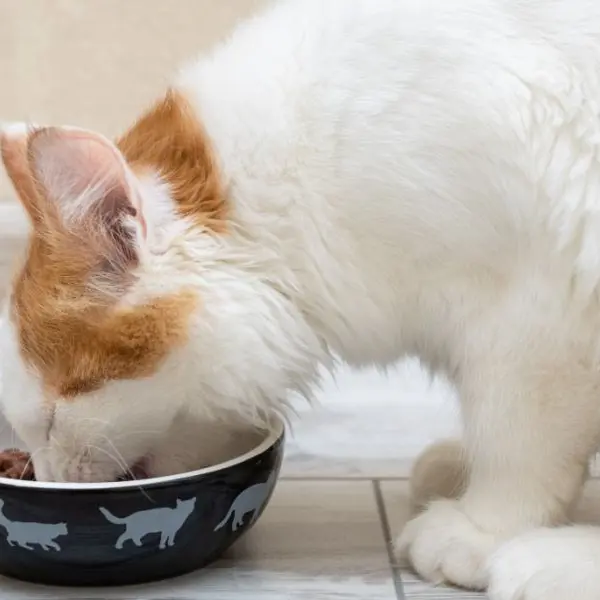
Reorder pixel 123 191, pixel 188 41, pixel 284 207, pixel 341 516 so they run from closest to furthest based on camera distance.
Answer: pixel 123 191
pixel 284 207
pixel 341 516
pixel 188 41

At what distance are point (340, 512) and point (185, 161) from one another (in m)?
0.49

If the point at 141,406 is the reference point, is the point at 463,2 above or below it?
above

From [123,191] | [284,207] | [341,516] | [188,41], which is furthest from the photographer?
[188,41]

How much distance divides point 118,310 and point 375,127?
0.31 metres

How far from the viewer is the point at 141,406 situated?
111cm

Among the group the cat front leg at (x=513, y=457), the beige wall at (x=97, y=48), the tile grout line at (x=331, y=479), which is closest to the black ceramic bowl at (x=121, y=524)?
the cat front leg at (x=513, y=457)

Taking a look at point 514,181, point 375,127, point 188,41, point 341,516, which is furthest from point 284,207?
point 188,41

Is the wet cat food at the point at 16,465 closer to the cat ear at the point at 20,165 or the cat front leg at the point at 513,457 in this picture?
the cat ear at the point at 20,165

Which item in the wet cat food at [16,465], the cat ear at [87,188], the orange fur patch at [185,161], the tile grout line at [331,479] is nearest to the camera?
the cat ear at [87,188]

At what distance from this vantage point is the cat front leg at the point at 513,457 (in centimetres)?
111

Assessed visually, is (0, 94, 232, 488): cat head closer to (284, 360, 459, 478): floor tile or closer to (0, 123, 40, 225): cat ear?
(0, 123, 40, 225): cat ear

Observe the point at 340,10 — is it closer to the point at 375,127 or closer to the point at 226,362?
the point at 375,127

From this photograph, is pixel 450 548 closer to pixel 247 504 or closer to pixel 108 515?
pixel 247 504

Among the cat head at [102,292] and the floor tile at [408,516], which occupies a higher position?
the cat head at [102,292]
